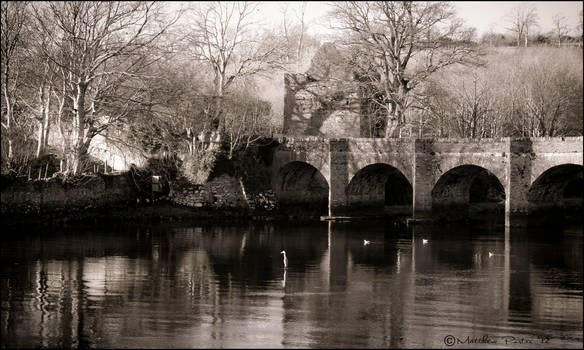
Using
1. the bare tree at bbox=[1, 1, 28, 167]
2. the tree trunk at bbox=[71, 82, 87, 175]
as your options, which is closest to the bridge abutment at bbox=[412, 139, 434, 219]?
the tree trunk at bbox=[71, 82, 87, 175]

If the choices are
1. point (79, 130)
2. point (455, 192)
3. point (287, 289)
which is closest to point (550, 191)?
point (455, 192)

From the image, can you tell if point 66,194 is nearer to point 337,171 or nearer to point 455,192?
point 337,171

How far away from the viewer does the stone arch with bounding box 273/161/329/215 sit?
179ft

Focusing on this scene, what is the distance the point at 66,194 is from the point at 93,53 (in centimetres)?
720

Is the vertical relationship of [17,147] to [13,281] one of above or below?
above

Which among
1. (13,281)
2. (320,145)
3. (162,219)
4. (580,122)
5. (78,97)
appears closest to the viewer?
(13,281)

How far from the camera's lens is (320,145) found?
52594 millimetres

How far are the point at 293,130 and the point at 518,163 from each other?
18.1 m

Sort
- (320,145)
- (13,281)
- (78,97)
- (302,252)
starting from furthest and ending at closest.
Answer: (320,145) → (78,97) → (302,252) → (13,281)

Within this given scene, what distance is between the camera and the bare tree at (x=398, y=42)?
53.6 m

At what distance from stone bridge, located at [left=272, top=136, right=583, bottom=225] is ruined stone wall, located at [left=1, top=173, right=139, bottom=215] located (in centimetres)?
967

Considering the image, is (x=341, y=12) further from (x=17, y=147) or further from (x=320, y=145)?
(x=17, y=147)

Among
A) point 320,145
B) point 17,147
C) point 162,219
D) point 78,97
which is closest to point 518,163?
point 320,145

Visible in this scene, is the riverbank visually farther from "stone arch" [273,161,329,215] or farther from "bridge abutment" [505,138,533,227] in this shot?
"bridge abutment" [505,138,533,227]
